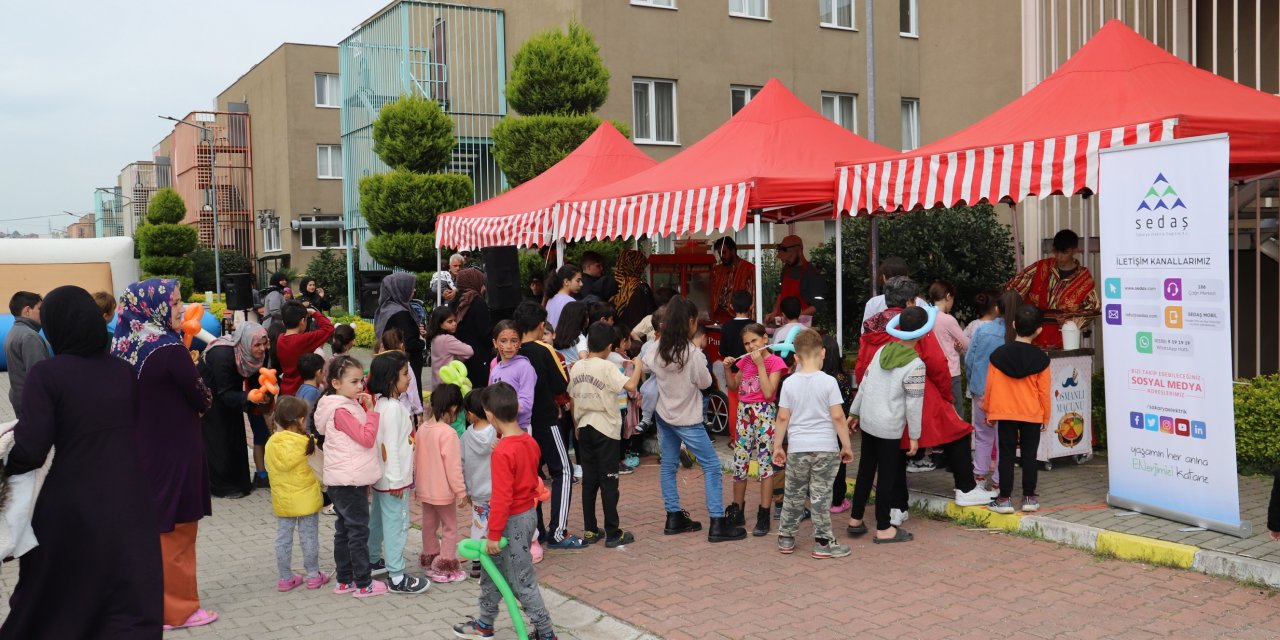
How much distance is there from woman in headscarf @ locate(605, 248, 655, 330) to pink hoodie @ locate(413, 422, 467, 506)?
5598mm

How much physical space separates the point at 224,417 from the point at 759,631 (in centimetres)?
594

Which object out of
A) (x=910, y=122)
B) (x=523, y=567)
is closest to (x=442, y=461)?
(x=523, y=567)

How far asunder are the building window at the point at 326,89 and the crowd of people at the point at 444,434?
34.8 metres

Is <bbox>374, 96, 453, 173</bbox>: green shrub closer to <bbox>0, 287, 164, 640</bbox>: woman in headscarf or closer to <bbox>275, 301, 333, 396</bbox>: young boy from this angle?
<bbox>275, 301, 333, 396</bbox>: young boy

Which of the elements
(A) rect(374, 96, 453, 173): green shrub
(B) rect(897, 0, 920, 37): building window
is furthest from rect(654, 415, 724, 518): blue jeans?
(B) rect(897, 0, 920, 37): building window

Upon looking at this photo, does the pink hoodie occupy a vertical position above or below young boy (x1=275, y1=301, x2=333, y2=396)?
below

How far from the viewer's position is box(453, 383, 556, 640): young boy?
537 cm

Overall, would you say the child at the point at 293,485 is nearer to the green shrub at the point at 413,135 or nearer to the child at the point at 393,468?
the child at the point at 393,468

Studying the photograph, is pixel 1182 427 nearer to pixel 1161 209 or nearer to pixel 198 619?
pixel 1161 209

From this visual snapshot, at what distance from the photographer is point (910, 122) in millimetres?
28156

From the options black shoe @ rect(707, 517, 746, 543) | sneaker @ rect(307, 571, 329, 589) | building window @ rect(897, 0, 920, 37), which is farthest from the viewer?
building window @ rect(897, 0, 920, 37)

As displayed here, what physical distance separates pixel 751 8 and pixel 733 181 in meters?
16.7

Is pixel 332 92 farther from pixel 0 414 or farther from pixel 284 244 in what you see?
pixel 0 414

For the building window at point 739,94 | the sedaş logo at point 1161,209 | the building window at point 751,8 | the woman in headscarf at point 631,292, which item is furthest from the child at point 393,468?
the building window at point 751,8
